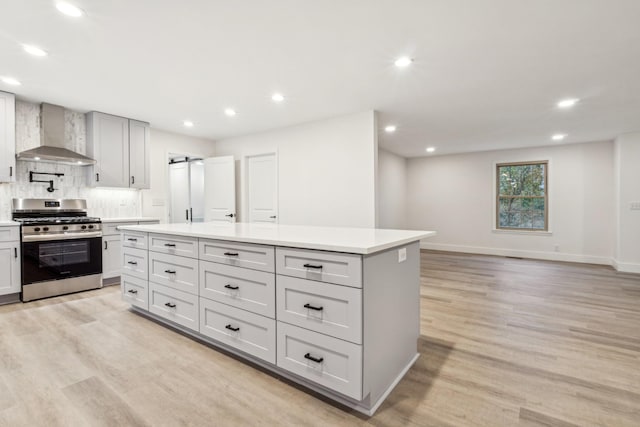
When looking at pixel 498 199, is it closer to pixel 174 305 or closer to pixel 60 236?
pixel 174 305

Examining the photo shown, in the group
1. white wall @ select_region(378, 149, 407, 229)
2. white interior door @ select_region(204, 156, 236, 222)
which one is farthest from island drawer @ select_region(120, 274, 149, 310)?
white wall @ select_region(378, 149, 407, 229)

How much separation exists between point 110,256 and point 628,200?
27.6 ft

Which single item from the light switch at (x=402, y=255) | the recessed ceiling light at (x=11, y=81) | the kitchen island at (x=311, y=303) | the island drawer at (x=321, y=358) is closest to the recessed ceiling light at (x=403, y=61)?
the kitchen island at (x=311, y=303)

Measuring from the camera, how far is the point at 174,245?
2.53 meters

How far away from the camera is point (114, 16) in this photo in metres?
2.15

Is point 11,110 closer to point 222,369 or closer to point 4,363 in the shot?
point 4,363

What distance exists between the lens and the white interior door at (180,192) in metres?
6.82

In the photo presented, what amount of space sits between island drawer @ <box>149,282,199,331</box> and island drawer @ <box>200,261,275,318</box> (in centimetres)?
20

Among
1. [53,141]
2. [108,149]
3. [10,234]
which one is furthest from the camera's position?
[108,149]

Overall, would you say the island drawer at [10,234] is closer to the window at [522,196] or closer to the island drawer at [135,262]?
the island drawer at [135,262]

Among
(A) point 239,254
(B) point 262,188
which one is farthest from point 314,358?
(B) point 262,188

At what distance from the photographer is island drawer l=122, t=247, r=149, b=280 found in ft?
9.36

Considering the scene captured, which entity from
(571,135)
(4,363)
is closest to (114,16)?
(4,363)

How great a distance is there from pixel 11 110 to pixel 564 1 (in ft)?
18.1
